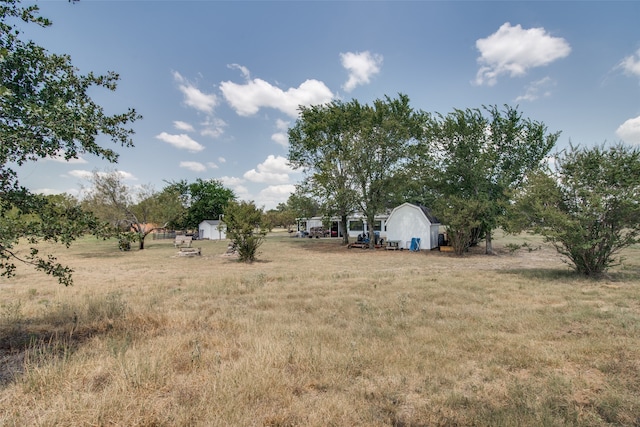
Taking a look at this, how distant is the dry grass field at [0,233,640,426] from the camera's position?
3148mm

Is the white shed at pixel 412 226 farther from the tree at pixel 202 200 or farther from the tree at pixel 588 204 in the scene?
the tree at pixel 202 200

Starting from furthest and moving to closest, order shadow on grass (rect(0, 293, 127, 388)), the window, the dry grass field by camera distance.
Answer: the window, shadow on grass (rect(0, 293, 127, 388)), the dry grass field

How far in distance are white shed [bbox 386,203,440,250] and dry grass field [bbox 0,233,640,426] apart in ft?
54.5

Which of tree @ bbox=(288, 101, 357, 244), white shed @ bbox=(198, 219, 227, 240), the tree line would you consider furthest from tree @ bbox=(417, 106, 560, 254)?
white shed @ bbox=(198, 219, 227, 240)

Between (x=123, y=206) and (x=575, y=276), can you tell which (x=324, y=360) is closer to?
(x=575, y=276)

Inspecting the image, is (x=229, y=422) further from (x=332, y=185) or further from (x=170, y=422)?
(x=332, y=185)

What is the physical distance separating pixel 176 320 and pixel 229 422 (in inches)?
151

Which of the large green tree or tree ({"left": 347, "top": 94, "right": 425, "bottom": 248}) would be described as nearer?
tree ({"left": 347, "top": 94, "right": 425, "bottom": 248})

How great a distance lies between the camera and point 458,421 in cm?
305

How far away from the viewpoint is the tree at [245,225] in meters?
17.4

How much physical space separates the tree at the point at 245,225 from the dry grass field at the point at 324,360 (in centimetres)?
904

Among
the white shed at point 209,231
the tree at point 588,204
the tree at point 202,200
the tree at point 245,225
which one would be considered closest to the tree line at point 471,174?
the tree at point 588,204

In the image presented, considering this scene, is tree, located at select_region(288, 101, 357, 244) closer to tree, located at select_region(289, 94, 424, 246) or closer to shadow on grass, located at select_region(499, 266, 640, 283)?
tree, located at select_region(289, 94, 424, 246)

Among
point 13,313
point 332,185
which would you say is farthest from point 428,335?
point 332,185
